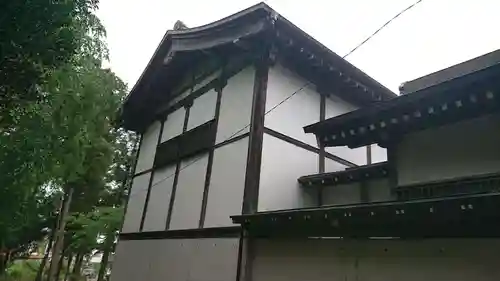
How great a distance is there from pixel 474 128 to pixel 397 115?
2.76ft

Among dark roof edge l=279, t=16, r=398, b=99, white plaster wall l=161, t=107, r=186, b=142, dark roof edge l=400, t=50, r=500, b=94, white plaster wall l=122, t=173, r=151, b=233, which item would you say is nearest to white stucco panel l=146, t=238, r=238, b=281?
white plaster wall l=122, t=173, r=151, b=233

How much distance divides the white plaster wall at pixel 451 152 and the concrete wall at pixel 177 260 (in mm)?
2890

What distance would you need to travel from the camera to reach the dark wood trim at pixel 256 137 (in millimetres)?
6086

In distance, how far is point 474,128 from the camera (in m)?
4.25

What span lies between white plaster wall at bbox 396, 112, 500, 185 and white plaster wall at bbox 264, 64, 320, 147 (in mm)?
2385

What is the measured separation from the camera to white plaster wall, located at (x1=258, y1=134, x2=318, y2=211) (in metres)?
6.31

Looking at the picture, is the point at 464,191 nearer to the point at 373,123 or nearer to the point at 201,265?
the point at 373,123

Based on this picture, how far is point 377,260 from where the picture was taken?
4.27 meters

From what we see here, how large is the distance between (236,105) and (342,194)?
2647 mm

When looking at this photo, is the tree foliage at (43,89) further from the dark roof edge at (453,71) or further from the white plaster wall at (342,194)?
the dark roof edge at (453,71)

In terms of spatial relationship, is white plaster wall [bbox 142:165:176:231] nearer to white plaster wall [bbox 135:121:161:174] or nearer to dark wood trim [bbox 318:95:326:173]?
white plaster wall [bbox 135:121:161:174]

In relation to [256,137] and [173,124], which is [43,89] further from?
[173,124]

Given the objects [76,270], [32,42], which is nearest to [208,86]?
[32,42]

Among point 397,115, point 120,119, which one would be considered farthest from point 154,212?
point 397,115
